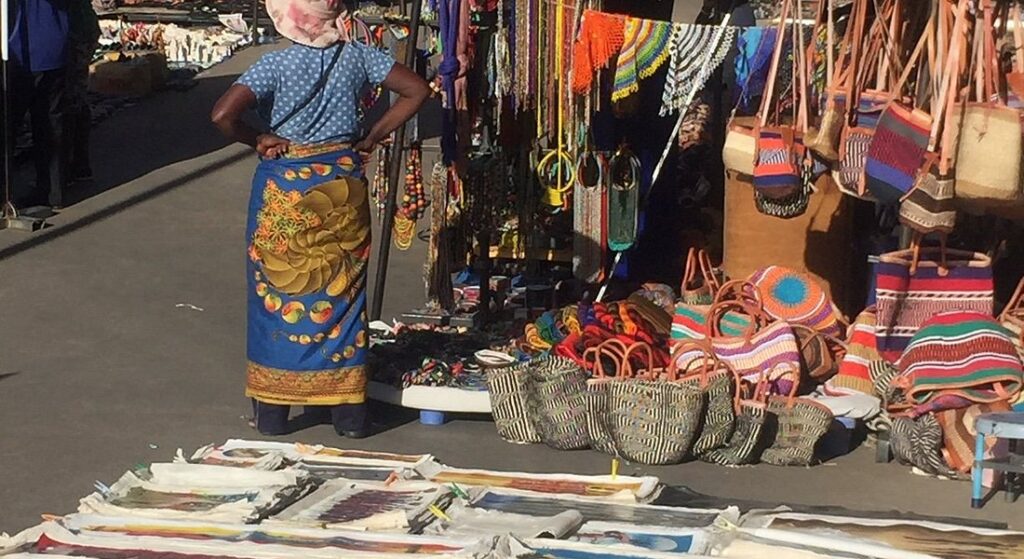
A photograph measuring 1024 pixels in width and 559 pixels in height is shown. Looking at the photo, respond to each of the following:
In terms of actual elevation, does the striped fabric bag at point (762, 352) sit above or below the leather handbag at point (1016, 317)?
below

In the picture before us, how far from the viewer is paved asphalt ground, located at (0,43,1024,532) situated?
5.76 m

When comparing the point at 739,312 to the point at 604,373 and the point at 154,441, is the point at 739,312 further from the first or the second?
the point at 154,441

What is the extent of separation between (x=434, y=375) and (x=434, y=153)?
5.69 metres

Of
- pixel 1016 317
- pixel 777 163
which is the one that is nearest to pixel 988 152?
pixel 777 163

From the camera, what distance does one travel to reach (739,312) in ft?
21.7

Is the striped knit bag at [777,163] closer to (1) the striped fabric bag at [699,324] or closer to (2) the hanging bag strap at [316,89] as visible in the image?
(1) the striped fabric bag at [699,324]

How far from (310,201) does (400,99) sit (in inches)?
19.0

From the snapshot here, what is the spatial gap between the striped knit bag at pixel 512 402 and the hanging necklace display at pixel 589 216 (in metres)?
1.50

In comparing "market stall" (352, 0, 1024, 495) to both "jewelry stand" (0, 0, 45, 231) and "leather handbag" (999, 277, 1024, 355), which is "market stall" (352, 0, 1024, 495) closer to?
"leather handbag" (999, 277, 1024, 355)

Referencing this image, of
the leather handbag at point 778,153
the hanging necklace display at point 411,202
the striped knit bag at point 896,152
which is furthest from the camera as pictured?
the hanging necklace display at point 411,202

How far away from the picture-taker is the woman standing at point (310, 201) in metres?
5.90

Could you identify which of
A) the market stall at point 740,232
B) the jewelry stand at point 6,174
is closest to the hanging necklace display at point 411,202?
the market stall at point 740,232

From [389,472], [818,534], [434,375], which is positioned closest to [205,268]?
[434,375]

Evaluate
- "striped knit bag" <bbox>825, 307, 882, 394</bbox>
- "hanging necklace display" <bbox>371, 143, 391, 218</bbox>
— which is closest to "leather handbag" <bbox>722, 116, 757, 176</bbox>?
"striped knit bag" <bbox>825, 307, 882, 394</bbox>
